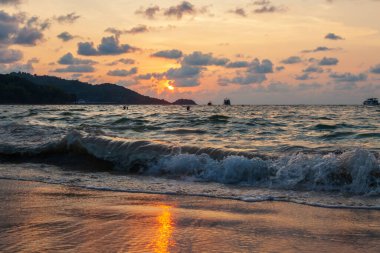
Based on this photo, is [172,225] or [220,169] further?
[220,169]

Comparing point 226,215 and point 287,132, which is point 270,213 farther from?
point 287,132

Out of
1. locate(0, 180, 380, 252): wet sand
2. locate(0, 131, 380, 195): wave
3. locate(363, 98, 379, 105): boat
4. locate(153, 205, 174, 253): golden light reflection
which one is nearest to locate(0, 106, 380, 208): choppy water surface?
locate(0, 131, 380, 195): wave

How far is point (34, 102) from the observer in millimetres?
149000

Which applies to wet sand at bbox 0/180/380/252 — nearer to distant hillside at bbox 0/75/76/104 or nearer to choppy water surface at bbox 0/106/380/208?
choppy water surface at bbox 0/106/380/208

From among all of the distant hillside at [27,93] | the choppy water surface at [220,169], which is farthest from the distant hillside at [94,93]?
the choppy water surface at [220,169]

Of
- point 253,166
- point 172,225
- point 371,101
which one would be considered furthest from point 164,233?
Result: point 371,101

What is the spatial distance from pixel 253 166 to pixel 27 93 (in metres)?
147

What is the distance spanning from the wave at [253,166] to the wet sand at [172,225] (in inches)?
82.7

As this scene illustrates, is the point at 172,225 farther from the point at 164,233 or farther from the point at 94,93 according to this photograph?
the point at 94,93

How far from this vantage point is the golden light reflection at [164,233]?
13.5 ft

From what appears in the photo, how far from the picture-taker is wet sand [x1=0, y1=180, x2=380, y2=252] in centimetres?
→ 422

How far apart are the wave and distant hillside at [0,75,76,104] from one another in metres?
140

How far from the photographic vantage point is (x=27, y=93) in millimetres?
146625

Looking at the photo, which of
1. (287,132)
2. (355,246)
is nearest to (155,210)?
(355,246)
